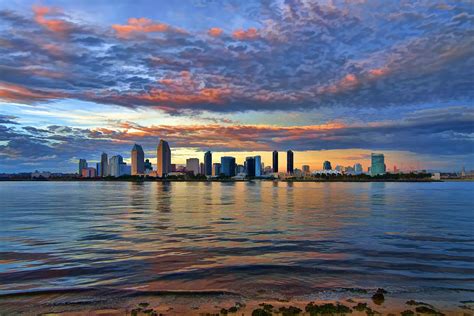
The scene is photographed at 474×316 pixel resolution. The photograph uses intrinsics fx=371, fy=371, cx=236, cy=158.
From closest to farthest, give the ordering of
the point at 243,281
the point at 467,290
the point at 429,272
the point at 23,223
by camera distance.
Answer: the point at 467,290 → the point at 243,281 → the point at 429,272 → the point at 23,223

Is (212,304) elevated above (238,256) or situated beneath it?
elevated above

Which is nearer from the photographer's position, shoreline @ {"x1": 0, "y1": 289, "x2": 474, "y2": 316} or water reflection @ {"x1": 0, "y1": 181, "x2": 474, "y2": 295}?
shoreline @ {"x1": 0, "y1": 289, "x2": 474, "y2": 316}

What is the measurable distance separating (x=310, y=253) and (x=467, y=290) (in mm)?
12870

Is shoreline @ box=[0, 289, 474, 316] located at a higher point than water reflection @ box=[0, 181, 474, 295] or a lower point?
higher

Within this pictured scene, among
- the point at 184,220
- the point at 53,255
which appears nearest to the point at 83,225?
the point at 184,220

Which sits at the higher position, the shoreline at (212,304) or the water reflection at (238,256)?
the shoreline at (212,304)

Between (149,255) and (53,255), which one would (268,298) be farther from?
(53,255)

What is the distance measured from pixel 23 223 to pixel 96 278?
127 feet

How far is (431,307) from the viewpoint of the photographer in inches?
715

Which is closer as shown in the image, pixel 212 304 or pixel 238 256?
pixel 212 304

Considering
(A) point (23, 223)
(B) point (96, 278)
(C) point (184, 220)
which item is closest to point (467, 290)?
(B) point (96, 278)

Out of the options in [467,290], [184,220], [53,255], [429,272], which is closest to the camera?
[467,290]

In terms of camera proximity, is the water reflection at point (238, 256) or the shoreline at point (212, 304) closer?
the shoreline at point (212, 304)

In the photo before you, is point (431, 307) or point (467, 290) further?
point (467, 290)
